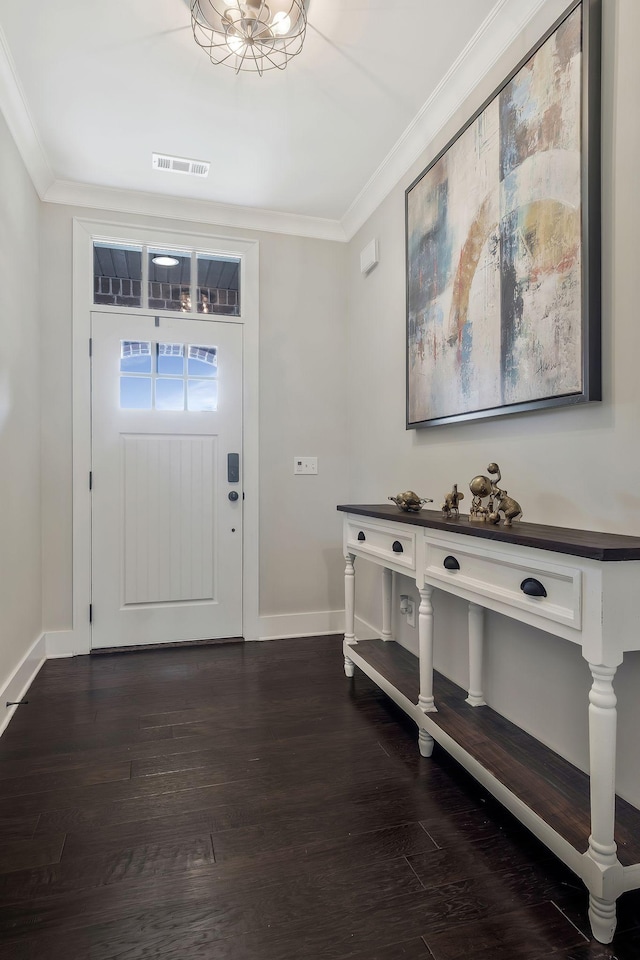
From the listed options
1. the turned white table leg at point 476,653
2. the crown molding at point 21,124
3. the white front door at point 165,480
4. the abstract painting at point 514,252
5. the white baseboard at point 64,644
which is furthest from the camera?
the white front door at point 165,480

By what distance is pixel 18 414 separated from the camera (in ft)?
8.59

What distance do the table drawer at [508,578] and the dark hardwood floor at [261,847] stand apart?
2.23 feet

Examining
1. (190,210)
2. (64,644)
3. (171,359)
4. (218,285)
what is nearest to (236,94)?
(190,210)

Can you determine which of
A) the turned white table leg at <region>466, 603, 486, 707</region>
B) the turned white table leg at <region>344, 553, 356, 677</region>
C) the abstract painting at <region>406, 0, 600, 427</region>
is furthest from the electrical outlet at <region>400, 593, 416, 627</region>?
the abstract painting at <region>406, 0, 600, 427</region>

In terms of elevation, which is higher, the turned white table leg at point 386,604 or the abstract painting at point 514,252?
Answer: the abstract painting at point 514,252

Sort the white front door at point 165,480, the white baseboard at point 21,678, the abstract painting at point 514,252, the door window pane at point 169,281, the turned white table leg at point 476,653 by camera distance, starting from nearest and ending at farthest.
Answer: the abstract painting at point 514,252
the turned white table leg at point 476,653
the white baseboard at point 21,678
the white front door at point 165,480
the door window pane at point 169,281

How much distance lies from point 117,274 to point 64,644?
222cm

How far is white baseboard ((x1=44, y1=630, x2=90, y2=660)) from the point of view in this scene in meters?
3.13

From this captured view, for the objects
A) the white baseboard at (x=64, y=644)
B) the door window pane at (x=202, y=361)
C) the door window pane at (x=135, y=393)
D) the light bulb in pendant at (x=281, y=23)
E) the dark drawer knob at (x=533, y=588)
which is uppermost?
the light bulb in pendant at (x=281, y=23)

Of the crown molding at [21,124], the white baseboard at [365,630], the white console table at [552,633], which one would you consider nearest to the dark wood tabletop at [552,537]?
the white console table at [552,633]

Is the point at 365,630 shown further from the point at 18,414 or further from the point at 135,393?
the point at 18,414

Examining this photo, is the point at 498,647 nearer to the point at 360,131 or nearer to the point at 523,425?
the point at 523,425

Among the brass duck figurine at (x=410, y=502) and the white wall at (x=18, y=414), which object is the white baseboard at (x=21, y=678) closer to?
the white wall at (x=18, y=414)

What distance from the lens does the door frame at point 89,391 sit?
3.17 metres
